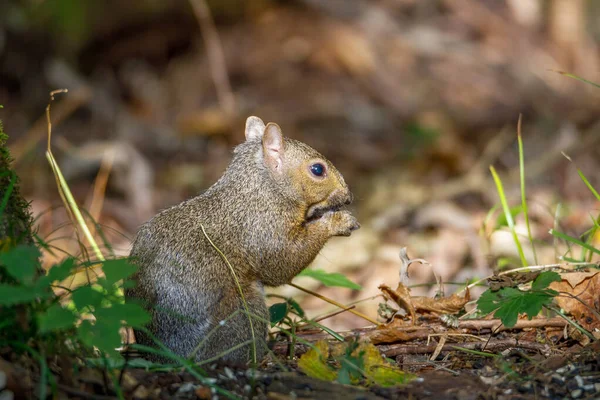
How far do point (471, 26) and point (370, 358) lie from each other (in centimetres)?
1017

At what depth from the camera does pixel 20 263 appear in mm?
2539

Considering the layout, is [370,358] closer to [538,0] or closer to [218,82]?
[218,82]

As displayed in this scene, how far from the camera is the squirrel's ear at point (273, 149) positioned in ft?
13.5

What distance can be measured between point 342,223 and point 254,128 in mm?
811

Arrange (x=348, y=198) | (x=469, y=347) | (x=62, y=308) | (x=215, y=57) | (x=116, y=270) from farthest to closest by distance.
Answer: (x=215, y=57), (x=348, y=198), (x=469, y=347), (x=116, y=270), (x=62, y=308)

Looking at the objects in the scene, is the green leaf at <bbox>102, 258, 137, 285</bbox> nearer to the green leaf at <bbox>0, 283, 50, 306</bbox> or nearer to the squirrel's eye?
the green leaf at <bbox>0, 283, 50, 306</bbox>

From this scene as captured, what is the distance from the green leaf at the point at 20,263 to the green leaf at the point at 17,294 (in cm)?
4

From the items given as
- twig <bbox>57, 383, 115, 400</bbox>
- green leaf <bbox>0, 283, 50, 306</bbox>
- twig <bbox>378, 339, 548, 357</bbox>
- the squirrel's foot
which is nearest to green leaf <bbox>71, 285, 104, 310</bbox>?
green leaf <bbox>0, 283, 50, 306</bbox>

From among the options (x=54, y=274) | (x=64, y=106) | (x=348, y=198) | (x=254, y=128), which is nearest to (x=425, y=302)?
(x=348, y=198)

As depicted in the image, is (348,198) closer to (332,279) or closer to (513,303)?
(332,279)

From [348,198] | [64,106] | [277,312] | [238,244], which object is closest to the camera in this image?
[238,244]

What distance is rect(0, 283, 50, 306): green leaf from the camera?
246 cm

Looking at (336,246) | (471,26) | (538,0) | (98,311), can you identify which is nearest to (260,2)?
(471,26)

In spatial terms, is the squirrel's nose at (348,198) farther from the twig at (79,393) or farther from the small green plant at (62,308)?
the twig at (79,393)
